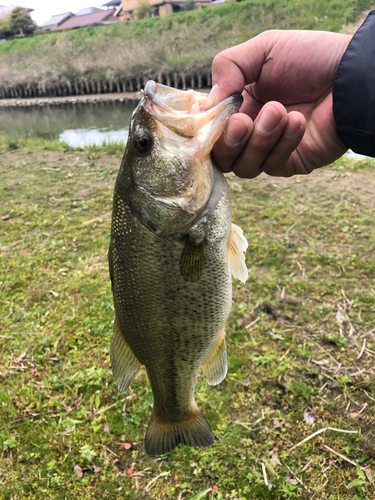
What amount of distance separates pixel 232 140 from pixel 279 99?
838 millimetres

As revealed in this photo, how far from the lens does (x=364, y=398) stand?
285 cm

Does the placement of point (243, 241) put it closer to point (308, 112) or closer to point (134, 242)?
point (134, 242)

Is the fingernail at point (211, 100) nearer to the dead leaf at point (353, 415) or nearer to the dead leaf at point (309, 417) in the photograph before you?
the dead leaf at point (309, 417)

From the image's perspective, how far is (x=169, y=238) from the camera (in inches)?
62.1

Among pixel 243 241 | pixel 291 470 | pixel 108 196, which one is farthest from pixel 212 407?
pixel 108 196

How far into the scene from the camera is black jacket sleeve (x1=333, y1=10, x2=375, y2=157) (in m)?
1.68

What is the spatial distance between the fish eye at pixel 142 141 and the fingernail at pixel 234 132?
14.9 inches

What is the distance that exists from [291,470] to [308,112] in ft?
8.55

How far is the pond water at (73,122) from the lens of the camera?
16.6 meters

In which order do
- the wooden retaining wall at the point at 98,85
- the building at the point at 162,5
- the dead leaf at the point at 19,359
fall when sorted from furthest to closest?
the building at the point at 162,5
the wooden retaining wall at the point at 98,85
the dead leaf at the point at 19,359

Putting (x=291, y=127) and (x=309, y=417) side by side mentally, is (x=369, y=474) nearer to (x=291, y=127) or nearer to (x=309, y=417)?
(x=309, y=417)

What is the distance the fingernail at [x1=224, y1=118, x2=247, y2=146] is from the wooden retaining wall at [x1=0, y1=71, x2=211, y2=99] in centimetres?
2672

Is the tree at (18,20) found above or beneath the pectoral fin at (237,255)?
above

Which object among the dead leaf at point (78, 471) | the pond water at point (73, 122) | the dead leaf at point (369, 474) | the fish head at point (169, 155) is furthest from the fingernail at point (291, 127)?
the pond water at point (73, 122)
